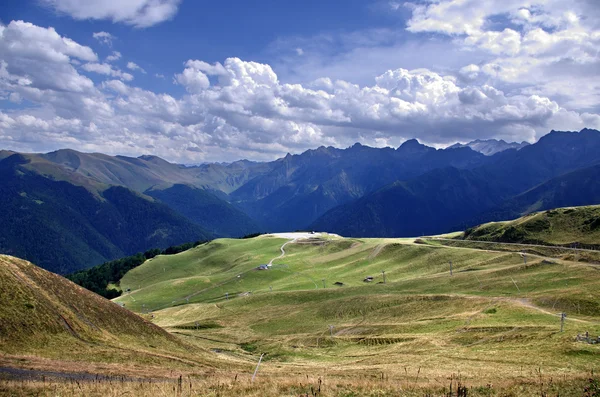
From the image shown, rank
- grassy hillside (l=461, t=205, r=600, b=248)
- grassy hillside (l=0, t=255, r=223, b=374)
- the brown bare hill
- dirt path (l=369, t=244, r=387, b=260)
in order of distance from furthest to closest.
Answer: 1. dirt path (l=369, t=244, r=387, b=260)
2. grassy hillside (l=461, t=205, r=600, b=248)
3. the brown bare hill
4. grassy hillside (l=0, t=255, r=223, b=374)

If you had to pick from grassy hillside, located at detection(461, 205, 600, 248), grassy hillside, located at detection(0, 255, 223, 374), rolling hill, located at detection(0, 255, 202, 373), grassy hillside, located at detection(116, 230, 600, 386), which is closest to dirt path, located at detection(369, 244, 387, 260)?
grassy hillside, located at detection(116, 230, 600, 386)

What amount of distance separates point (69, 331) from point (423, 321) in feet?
179

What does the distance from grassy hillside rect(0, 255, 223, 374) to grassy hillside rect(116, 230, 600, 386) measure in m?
13.7

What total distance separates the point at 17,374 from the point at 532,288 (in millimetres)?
88785

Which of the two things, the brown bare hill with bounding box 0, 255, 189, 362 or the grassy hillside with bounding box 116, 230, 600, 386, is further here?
the grassy hillside with bounding box 116, 230, 600, 386

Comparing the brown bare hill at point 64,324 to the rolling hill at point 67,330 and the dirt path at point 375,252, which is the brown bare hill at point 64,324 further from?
the dirt path at point 375,252

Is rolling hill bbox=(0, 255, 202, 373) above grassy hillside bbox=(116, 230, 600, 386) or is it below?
above

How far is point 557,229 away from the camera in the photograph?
140 meters

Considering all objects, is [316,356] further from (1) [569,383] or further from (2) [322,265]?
(2) [322,265]

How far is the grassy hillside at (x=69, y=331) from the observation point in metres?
37.8

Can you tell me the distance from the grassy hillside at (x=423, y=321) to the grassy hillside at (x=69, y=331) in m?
13.7

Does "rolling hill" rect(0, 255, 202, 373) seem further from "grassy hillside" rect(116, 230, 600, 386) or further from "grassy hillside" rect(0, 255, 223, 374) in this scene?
"grassy hillside" rect(116, 230, 600, 386)

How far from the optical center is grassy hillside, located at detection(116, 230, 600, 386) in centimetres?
4244

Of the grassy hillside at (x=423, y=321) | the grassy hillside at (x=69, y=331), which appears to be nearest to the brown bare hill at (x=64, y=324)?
the grassy hillside at (x=69, y=331)
